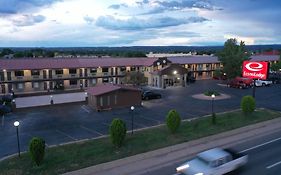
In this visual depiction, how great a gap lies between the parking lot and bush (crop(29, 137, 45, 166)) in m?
5.01

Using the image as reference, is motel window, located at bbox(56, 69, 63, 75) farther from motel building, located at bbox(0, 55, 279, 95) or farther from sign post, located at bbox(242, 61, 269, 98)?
sign post, located at bbox(242, 61, 269, 98)

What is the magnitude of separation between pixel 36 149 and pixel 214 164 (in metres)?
11.9

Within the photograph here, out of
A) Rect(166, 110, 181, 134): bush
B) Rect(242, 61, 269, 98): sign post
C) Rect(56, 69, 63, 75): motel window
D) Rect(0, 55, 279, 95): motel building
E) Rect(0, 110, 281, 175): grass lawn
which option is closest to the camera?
Rect(0, 110, 281, 175): grass lawn

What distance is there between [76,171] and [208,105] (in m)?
28.4

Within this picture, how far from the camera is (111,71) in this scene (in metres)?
66.1

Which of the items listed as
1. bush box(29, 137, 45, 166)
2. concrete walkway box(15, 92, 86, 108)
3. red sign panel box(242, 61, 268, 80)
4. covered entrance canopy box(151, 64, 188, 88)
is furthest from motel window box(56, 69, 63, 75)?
bush box(29, 137, 45, 166)

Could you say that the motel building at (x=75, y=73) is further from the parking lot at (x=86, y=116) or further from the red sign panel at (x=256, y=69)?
the red sign panel at (x=256, y=69)

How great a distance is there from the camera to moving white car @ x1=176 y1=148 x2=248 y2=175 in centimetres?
1795

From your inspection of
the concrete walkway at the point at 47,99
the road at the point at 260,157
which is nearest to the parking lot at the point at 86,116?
the concrete walkway at the point at 47,99

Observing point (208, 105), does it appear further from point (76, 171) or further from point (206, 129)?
point (76, 171)

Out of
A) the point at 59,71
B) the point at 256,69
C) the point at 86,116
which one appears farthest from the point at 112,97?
the point at 59,71

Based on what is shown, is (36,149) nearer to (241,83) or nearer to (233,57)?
(241,83)

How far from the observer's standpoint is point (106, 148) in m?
24.3

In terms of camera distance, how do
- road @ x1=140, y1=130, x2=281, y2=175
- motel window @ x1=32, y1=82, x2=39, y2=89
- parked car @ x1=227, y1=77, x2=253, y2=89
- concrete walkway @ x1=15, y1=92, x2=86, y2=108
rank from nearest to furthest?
road @ x1=140, y1=130, x2=281, y2=175
concrete walkway @ x1=15, y1=92, x2=86, y2=108
motel window @ x1=32, y1=82, x2=39, y2=89
parked car @ x1=227, y1=77, x2=253, y2=89
